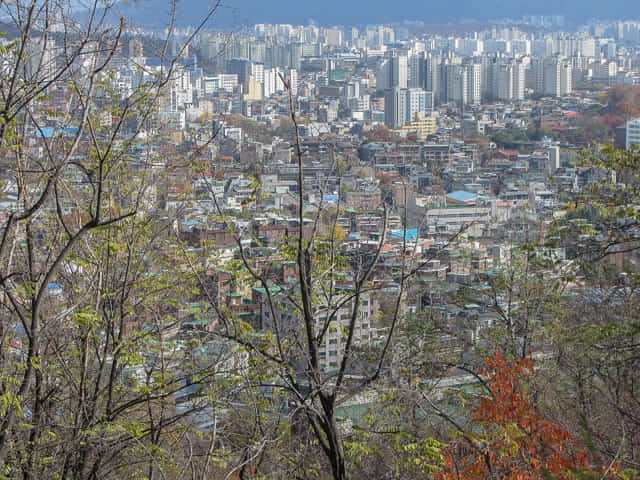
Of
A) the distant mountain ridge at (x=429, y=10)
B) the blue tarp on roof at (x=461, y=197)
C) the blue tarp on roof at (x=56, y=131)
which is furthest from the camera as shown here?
the distant mountain ridge at (x=429, y=10)

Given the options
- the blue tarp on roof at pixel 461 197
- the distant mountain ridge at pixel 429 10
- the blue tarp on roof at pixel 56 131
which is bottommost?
the blue tarp on roof at pixel 461 197

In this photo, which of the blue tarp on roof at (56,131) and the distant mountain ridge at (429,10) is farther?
the distant mountain ridge at (429,10)

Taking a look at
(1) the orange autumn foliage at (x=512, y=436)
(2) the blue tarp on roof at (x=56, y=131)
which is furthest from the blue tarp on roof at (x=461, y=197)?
(2) the blue tarp on roof at (x=56, y=131)

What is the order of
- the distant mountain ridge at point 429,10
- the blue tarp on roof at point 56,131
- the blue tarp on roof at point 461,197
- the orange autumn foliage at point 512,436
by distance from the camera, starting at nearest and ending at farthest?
the blue tarp on roof at point 56,131
the orange autumn foliage at point 512,436
the blue tarp on roof at point 461,197
the distant mountain ridge at point 429,10

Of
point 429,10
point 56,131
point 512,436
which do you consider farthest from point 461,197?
point 429,10

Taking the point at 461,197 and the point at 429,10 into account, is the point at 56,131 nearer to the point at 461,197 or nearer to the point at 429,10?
the point at 461,197

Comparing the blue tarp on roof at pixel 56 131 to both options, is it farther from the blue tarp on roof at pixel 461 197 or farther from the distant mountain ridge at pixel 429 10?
the distant mountain ridge at pixel 429 10

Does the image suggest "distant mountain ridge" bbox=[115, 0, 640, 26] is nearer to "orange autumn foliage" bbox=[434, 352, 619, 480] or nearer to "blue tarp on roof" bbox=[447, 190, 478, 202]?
"blue tarp on roof" bbox=[447, 190, 478, 202]

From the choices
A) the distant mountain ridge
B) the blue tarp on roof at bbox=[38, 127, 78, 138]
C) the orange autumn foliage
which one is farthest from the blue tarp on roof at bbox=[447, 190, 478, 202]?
the distant mountain ridge

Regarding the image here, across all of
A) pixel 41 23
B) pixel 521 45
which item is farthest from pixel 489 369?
pixel 521 45
